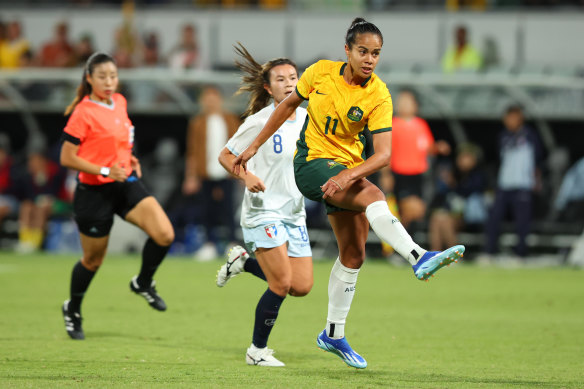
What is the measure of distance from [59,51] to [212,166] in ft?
17.5

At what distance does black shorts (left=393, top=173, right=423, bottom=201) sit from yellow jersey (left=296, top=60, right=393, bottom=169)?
26.2 ft

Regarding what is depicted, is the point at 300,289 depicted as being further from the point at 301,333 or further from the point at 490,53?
the point at 490,53

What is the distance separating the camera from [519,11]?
63.7 ft

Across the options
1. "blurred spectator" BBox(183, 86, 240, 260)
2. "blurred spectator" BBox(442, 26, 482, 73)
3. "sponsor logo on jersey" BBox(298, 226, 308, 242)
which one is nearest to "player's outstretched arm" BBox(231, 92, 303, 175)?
"sponsor logo on jersey" BBox(298, 226, 308, 242)

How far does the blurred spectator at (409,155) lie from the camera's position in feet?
45.8

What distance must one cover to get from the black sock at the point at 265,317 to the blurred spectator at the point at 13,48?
1338cm

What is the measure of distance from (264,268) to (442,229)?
27.6 ft

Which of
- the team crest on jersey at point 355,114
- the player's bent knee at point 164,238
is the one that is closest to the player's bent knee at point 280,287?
the team crest on jersey at point 355,114

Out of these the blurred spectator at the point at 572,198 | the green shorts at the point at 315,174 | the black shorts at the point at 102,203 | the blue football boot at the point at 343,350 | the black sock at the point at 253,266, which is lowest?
the blurred spectator at the point at 572,198

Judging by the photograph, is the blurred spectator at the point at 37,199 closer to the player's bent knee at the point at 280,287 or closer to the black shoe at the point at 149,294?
the black shoe at the point at 149,294

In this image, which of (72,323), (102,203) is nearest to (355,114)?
(102,203)

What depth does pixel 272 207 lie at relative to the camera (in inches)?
271

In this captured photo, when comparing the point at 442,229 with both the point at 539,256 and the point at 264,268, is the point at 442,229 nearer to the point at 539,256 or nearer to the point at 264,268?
the point at 539,256

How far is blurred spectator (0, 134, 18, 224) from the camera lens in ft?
55.5
